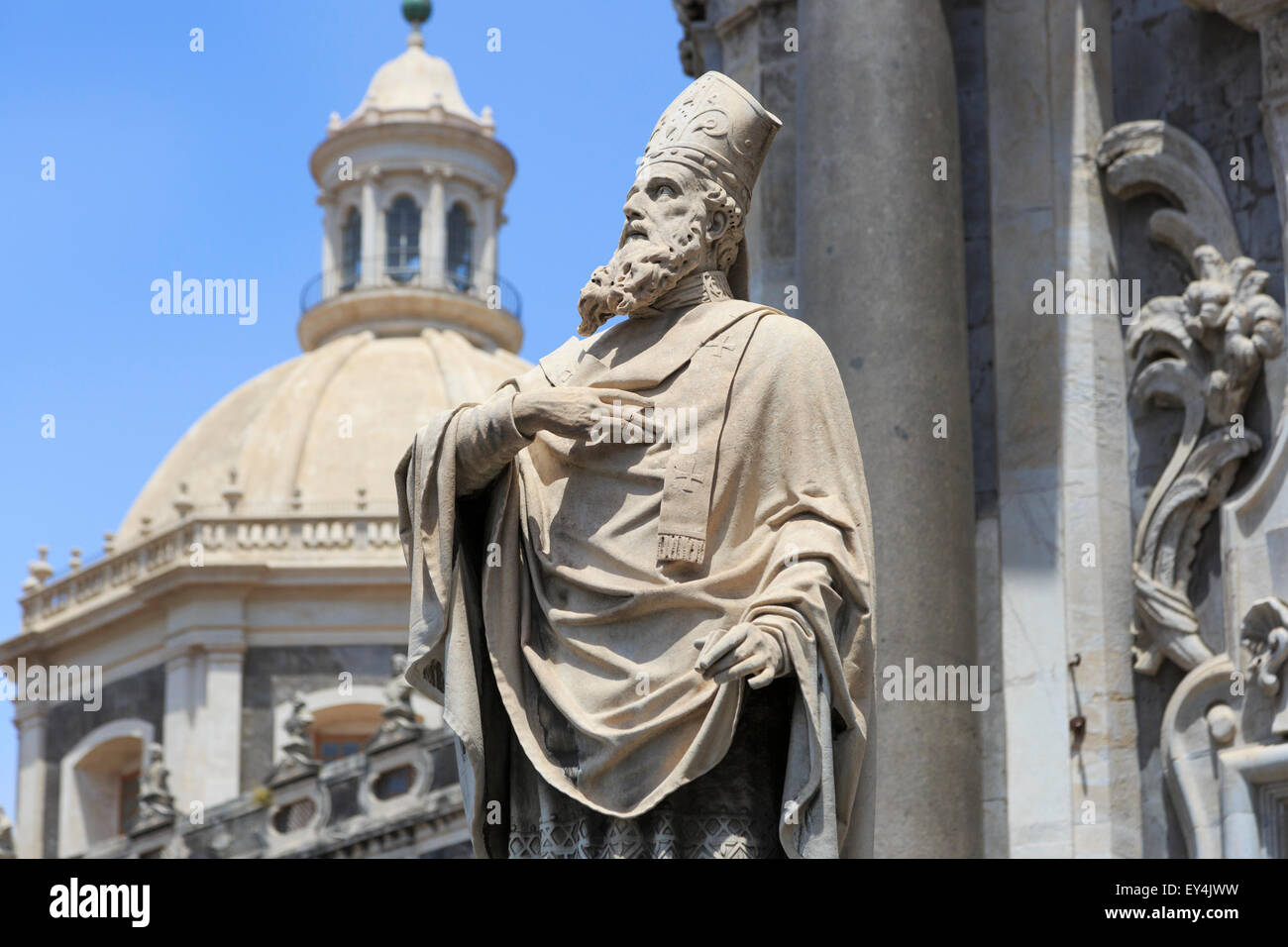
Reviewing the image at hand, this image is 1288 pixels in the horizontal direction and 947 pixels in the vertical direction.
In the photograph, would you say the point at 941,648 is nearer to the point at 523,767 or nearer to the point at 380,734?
the point at 523,767

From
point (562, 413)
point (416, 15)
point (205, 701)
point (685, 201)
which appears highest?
point (416, 15)

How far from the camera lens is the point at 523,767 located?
25.4ft

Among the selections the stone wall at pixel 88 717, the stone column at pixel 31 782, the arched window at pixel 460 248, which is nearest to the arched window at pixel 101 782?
the stone wall at pixel 88 717

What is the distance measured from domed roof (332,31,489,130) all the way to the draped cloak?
64.9 meters

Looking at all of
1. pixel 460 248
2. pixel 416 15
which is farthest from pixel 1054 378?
pixel 416 15

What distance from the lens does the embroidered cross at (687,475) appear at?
7.63 meters

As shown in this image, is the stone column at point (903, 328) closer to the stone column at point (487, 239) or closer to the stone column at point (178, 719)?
the stone column at point (178, 719)

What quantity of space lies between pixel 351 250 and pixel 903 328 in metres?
60.5

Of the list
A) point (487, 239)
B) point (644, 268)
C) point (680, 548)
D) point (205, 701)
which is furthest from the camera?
point (487, 239)

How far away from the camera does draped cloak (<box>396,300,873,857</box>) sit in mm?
7406

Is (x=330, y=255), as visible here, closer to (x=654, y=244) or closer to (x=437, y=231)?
(x=437, y=231)

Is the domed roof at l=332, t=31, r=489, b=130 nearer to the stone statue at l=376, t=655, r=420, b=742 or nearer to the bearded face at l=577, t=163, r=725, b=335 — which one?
the stone statue at l=376, t=655, r=420, b=742

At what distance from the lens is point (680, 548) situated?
7.57 metres
